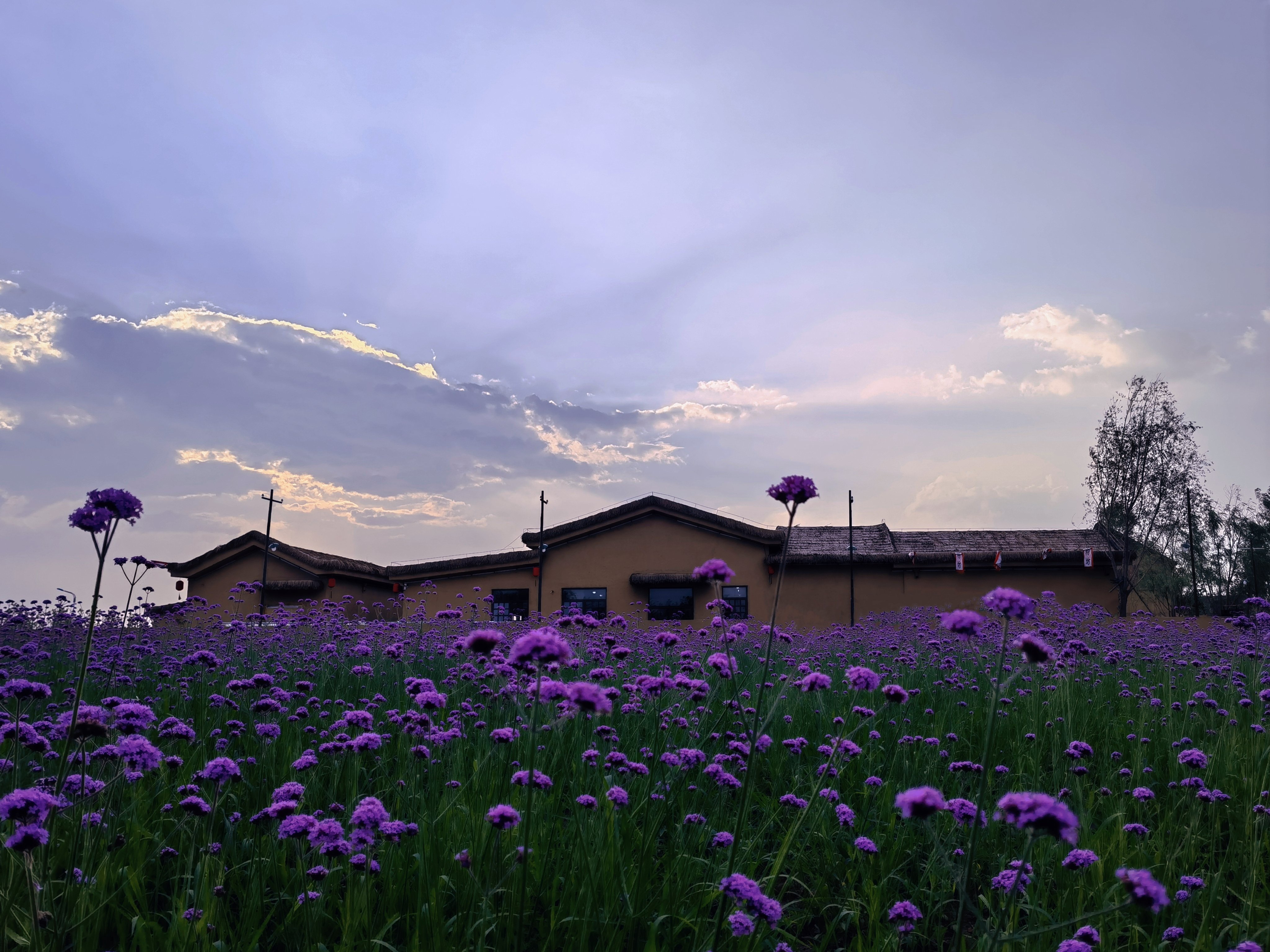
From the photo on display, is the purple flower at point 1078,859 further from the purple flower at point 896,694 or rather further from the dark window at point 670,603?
the dark window at point 670,603

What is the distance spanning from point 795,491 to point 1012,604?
2.77 ft

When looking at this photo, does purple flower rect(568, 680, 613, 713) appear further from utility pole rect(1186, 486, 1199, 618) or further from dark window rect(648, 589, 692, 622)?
utility pole rect(1186, 486, 1199, 618)

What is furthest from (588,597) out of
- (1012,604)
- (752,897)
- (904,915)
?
(1012,604)

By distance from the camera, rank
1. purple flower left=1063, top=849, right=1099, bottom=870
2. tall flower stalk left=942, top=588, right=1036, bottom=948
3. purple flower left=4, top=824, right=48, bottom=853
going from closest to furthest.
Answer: tall flower stalk left=942, top=588, right=1036, bottom=948
purple flower left=4, top=824, right=48, bottom=853
purple flower left=1063, top=849, right=1099, bottom=870

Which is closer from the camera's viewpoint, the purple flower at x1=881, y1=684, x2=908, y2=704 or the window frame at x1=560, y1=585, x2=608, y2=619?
the purple flower at x1=881, y1=684, x2=908, y2=704

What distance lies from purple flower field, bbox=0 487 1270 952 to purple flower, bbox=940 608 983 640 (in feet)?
0.05

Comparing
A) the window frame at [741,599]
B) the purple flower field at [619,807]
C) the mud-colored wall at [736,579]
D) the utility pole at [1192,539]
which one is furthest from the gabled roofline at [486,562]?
the utility pole at [1192,539]

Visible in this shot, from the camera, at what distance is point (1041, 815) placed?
6.25 feet

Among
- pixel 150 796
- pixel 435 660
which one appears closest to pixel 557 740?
pixel 150 796

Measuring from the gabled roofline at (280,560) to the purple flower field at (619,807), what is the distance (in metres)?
23.8

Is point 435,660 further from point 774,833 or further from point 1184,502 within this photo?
point 1184,502

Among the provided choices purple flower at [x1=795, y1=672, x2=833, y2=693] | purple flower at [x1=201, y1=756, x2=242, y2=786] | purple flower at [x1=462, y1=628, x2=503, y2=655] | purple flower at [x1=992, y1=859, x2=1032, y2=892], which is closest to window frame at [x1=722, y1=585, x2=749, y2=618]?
purple flower at [x1=992, y1=859, x2=1032, y2=892]

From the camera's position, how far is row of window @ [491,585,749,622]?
25953 millimetres

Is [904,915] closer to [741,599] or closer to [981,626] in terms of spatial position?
[981,626]
